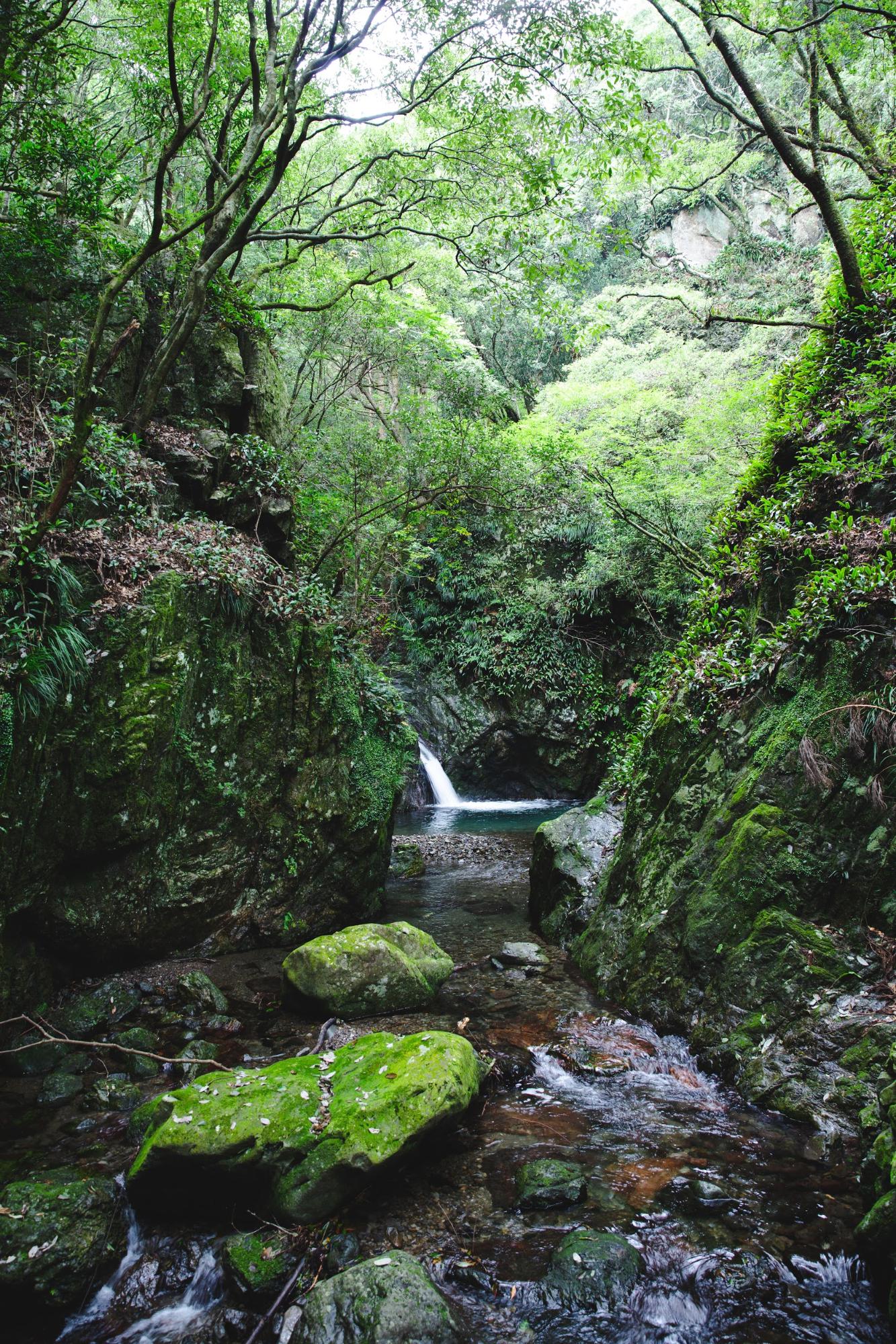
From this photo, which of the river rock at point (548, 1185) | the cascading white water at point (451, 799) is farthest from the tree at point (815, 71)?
the cascading white water at point (451, 799)

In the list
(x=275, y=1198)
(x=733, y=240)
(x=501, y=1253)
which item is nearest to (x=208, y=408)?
(x=275, y=1198)

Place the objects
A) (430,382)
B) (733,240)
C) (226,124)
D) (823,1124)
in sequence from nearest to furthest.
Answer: (823,1124) < (226,124) < (430,382) < (733,240)

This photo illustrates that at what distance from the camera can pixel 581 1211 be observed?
3283 millimetres

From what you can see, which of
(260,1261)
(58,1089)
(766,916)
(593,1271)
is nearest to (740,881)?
(766,916)

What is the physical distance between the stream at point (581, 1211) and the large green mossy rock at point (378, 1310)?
19cm

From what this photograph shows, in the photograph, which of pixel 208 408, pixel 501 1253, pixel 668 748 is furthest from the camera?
pixel 208 408

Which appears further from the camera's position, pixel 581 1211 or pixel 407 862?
pixel 407 862

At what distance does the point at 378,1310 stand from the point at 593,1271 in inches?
38.8

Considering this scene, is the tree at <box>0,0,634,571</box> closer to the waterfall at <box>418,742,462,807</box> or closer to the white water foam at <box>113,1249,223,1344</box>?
the white water foam at <box>113,1249,223,1344</box>

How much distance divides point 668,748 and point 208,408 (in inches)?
293

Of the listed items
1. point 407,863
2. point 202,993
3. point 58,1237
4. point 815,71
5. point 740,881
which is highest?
point 815,71

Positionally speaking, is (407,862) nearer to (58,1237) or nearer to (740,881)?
(740,881)

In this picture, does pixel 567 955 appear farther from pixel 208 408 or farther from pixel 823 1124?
pixel 208 408

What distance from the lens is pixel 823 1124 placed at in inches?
142
